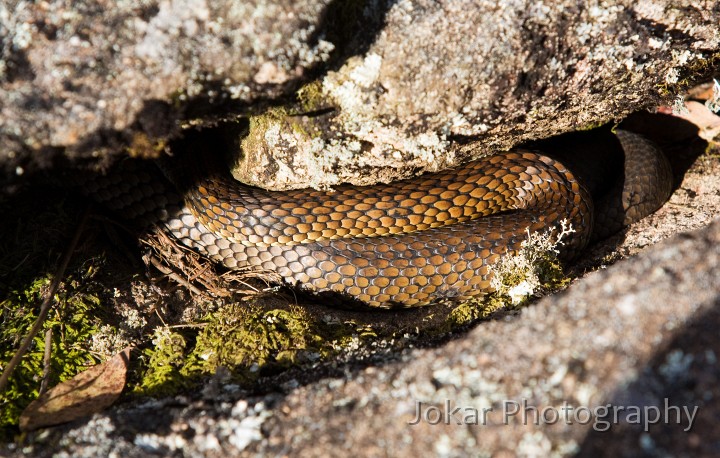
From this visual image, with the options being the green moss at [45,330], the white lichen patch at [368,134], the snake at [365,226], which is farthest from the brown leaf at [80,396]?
the white lichen patch at [368,134]

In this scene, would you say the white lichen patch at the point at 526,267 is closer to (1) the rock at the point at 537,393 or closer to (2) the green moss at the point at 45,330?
A: (1) the rock at the point at 537,393

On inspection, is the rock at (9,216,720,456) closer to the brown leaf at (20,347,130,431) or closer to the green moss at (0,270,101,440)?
the brown leaf at (20,347,130,431)

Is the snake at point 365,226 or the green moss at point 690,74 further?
the snake at point 365,226

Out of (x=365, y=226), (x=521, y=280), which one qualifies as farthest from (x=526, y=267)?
(x=365, y=226)

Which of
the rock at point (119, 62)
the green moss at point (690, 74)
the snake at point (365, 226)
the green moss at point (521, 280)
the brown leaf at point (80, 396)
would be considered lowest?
the green moss at point (521, 280)

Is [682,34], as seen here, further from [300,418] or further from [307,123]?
[300,418]

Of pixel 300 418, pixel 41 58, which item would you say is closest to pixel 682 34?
pixel 300 418

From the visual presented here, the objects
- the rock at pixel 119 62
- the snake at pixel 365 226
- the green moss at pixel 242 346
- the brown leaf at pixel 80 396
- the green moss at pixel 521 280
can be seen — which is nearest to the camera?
the rock at pixel 119 62
